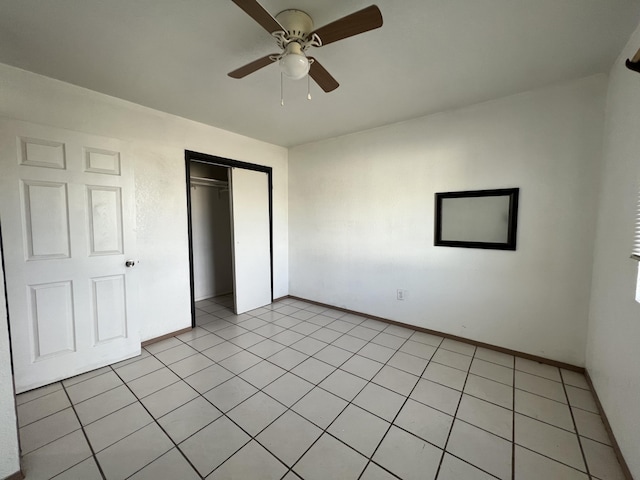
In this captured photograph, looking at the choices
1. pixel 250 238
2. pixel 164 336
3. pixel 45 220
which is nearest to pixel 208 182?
pixel 250 238

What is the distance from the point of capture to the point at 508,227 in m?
2.45

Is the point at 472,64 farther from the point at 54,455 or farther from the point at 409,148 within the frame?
the point at 54,455

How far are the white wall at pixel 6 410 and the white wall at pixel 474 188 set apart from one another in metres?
3.12

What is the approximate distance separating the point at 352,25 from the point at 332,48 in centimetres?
51

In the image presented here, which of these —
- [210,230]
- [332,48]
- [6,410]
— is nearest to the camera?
[6,410]

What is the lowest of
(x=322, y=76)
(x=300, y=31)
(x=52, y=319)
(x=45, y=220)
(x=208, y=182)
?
(x=52, y=319)

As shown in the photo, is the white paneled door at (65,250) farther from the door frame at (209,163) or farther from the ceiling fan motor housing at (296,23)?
the ceiling fan motor housing at (296,23)

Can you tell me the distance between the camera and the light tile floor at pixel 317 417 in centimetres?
139

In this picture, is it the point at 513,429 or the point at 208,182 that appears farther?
the point at 208,182

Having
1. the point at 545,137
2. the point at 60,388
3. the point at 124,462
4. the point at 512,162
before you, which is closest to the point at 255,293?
the point at 60,388

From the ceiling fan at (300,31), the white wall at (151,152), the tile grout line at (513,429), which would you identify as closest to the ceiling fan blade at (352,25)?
the ceiling fan at (300,31)

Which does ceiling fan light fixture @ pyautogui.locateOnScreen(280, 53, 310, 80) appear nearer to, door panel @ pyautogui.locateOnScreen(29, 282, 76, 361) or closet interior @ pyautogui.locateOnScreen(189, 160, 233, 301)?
door panel @ pyautogui.locateOnScreen(29, 282, 76, 361)

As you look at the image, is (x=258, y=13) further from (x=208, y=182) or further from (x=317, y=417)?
(x=208, y=182)

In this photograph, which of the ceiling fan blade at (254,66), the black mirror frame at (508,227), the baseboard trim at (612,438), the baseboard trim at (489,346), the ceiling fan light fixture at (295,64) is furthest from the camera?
the black mirror frame at (508,227)
